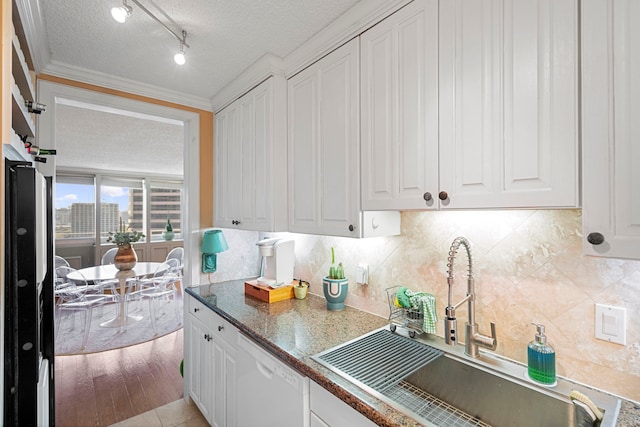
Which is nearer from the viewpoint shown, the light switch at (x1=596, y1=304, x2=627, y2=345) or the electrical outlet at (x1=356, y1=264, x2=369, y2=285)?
the light switch at (x1=596, y1=304, x2=627, y2=345)

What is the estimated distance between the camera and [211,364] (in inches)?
79.0

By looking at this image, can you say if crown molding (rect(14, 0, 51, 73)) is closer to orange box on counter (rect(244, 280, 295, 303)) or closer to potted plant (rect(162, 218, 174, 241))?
orange box on counter (rect(244, 280, 295, 303))

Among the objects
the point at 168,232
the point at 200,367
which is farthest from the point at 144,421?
the point at 168,232

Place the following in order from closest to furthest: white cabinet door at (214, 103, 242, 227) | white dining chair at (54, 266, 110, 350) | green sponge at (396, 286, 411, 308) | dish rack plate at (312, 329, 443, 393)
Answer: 1. dish rack plate at (312, 329, 443, 393)
2. green sponge at (396, 286, 411, 308)
3. white cabinet door at (214, 103, 242, 227)
4. white dining chair at (54, 266, 110, 350)

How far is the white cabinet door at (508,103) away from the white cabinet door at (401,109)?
0.05 m

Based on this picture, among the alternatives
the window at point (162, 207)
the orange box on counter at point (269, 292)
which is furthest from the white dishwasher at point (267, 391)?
the window at point (162, 207)

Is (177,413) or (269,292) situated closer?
(269,292)

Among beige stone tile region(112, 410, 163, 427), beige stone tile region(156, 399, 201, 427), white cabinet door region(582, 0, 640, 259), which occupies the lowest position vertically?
beige stone tile region(112, 410, 163, 427)

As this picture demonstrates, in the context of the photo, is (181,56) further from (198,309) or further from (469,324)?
(469,324)

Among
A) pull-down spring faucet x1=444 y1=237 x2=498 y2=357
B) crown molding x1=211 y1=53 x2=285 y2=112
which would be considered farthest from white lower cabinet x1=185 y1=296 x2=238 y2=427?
crown molding x1=211 y1=53 x2=285 y2=112

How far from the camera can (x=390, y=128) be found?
53.5 inches

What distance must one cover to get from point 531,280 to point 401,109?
832 mm

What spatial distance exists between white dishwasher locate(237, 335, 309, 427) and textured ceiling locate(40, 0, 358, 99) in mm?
1590

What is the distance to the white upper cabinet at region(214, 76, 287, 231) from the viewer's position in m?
1.96
